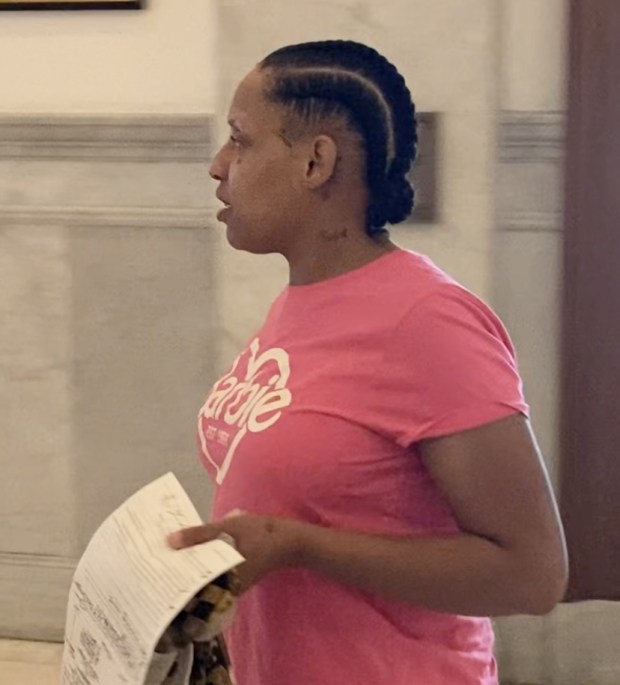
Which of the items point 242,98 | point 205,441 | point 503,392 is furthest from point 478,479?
point 242,98

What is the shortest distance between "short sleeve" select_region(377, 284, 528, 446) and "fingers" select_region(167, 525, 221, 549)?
0.58 ft

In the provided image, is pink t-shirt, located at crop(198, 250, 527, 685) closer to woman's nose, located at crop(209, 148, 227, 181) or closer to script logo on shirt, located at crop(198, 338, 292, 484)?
script logo on shirt, located at crop(198, 338, 292, 484)

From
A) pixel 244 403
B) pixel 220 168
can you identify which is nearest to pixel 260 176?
pixel 220 168

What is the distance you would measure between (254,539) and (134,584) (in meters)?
0.10

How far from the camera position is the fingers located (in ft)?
3.10

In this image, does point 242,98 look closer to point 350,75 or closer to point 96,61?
point 350,75

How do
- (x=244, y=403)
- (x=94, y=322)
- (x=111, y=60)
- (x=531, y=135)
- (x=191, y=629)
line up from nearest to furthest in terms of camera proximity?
(x=191, y=629), (x=244, y=403), (x=531, y=135), (x=111, y=60), (x=94, y=322)

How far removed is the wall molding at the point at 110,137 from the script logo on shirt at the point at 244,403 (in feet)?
3.95

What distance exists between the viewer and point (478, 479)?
98 cm

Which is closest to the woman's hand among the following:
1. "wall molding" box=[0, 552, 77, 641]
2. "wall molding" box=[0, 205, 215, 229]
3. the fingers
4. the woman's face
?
the fingers

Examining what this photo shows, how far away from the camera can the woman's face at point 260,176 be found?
1096 mm

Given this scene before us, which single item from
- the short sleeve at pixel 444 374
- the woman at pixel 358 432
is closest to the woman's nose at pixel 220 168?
the woman at pixel 358 432

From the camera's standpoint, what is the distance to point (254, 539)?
0.97 meters

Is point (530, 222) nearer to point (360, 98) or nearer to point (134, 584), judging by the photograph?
point (360, 98)
